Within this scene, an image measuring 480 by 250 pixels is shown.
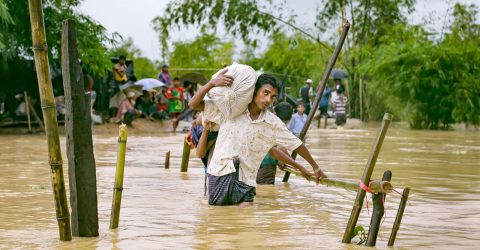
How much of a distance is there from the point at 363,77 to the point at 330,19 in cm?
282

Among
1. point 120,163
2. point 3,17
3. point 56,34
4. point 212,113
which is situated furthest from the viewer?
point 56,34

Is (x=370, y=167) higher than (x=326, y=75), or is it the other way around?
(x=326, y=75)

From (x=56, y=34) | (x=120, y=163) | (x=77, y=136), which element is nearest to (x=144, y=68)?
(x=56, y=34)

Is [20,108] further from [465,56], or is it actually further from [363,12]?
[363,12]

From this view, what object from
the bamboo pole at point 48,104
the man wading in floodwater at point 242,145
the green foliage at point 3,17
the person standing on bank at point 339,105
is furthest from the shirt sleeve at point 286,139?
the person standing on bank at point 339,105

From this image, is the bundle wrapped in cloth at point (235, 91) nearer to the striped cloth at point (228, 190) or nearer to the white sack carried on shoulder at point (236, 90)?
the white sack carried on shoulder at point (236, 90)

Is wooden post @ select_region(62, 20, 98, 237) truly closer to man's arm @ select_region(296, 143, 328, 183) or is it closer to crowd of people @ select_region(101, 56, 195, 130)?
man's arm @ select_region(296, 143, 328, 183)

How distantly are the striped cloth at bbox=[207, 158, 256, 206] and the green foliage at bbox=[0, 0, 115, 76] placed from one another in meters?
11.5

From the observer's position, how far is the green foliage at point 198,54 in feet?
140

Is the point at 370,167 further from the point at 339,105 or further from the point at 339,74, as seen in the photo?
the point at 339,74

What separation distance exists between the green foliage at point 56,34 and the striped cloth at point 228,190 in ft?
37.6

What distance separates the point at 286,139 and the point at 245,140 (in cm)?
31

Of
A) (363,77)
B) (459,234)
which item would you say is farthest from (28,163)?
(363,77)

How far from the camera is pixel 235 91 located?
7328 mm
